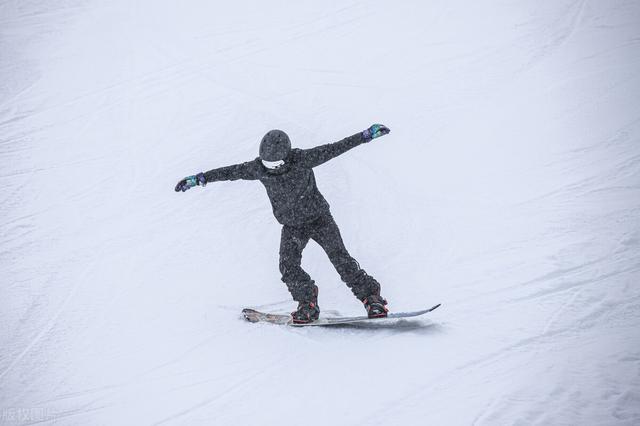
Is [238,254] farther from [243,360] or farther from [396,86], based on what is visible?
[396,86]

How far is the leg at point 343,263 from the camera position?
14.8 ft

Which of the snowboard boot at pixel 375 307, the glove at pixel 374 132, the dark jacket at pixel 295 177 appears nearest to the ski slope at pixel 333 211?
the snowboard boot at pixel 375 307

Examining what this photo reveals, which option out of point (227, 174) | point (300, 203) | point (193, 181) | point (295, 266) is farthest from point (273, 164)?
point (295, 266)

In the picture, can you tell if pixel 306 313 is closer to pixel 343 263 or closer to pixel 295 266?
pixel 295 266

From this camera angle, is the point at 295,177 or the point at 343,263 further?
the point at 343,263

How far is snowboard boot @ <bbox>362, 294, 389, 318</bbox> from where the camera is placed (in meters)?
4.38

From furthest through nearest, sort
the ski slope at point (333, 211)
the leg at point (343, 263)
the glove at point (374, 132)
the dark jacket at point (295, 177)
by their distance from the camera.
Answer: the leg at point (343, 263), the dark jacket at point (295, 177), the glove at point (374, 132), the ski slope at point (333, 211)

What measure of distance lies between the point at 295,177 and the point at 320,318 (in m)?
1.61

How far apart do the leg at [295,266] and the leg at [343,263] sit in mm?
173

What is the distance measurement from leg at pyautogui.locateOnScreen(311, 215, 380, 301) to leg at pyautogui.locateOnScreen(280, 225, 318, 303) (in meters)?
0.17

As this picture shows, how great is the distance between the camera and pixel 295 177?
4.30 metres

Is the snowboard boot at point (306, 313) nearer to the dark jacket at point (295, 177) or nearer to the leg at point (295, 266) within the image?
the leg at point (295, 266)

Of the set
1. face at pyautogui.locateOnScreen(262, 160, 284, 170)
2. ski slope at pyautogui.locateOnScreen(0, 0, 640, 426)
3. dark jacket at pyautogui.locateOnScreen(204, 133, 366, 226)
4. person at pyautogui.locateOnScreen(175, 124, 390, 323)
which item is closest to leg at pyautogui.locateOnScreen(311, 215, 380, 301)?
person at pyautogui.locateOnScreen(175, 124, 390, 323)

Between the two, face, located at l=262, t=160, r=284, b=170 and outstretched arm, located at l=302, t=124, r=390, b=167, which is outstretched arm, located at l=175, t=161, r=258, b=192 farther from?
outstretched arm, located at l=302, t=124, r=390, b=167
